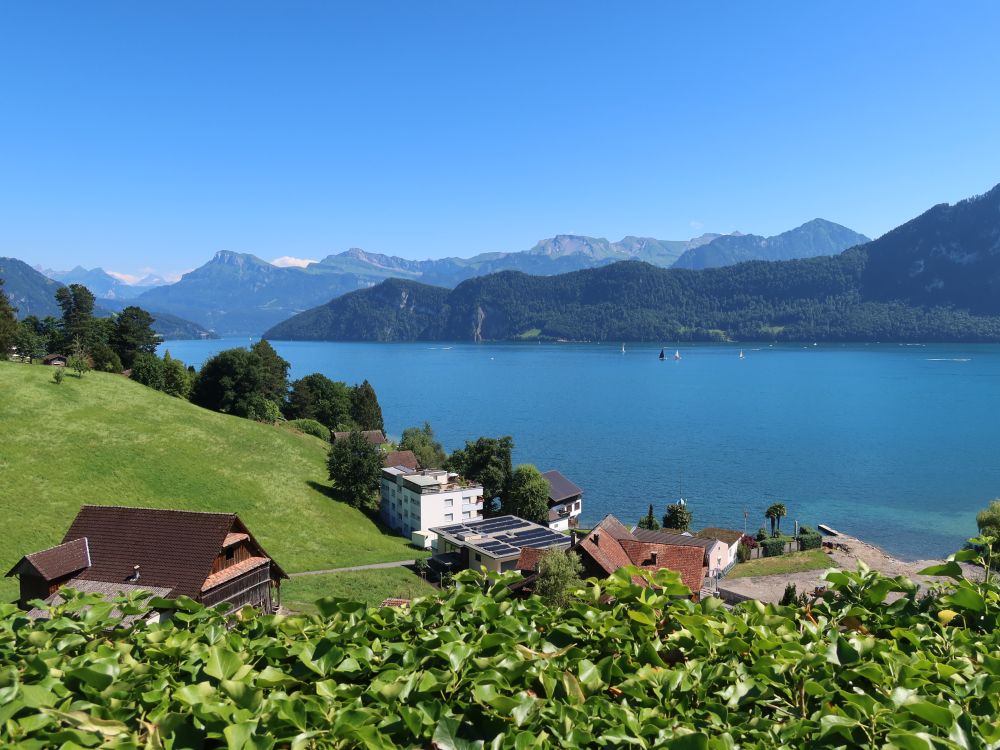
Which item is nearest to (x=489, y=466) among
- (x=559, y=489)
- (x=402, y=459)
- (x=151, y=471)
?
(x=559, y=489)

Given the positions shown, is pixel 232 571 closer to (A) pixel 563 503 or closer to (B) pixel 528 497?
(B) pixel 528 497

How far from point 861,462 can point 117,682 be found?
9101cm

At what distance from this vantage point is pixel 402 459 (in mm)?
65438

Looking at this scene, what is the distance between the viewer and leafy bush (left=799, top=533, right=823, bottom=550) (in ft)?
161

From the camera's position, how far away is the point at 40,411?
51219mm

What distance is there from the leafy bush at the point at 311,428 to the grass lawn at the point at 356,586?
130 feet

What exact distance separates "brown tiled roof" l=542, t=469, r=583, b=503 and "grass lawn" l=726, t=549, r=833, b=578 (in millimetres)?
16694

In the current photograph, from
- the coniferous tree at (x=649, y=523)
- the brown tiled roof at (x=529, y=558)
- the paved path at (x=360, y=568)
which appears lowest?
the coniferous tree at (x=649, y=523)

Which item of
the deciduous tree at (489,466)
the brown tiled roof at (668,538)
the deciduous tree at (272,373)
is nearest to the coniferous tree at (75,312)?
the deciduous tree at (272,373)

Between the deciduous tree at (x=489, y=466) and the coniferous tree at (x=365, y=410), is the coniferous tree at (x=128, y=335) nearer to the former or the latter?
the coniferous tree at (x=365, y=410)

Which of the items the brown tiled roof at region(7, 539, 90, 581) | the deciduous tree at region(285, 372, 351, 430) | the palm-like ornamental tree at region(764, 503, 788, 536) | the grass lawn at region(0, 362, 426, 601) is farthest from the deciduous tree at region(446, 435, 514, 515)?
the brown tiled roof at region(7, 539, 90, 581)

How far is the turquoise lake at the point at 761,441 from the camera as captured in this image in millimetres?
60969

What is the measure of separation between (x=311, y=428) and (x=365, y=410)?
14.7m

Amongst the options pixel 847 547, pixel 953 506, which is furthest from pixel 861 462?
pixel 847 547
